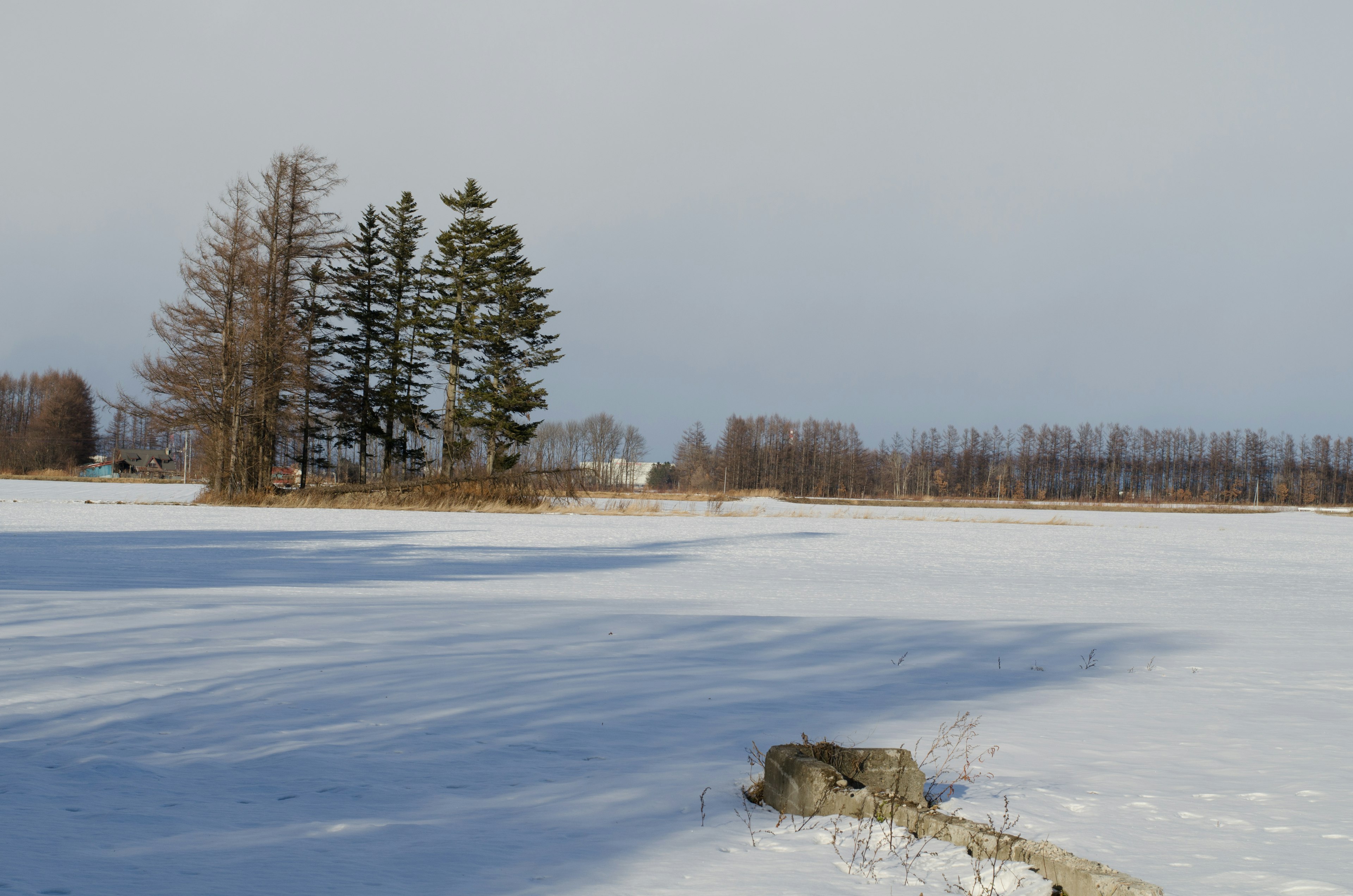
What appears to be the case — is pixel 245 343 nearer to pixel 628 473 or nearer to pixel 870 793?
pixel 870 793

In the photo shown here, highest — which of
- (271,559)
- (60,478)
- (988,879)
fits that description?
(988,879)

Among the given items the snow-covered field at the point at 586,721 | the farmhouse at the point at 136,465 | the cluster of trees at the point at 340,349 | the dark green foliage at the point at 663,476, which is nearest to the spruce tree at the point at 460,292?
the cluster of trees at the point at 340,349

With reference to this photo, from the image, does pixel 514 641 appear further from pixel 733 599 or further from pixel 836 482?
pixel 836 482

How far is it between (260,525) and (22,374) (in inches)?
5117

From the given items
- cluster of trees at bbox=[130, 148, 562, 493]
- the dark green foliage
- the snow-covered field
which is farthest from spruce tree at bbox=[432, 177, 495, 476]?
the dark green foliage

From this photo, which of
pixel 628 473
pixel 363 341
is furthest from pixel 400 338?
pixel 628 473

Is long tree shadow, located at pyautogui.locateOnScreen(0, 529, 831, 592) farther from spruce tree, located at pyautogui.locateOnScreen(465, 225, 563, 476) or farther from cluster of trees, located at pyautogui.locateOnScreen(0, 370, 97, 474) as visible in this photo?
cluster of trees, located at pyautogui.locateOnScreen(0, 370, 97, 474)

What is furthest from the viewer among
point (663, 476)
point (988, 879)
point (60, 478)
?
point (663, 476)

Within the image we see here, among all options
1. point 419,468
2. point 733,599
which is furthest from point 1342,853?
point 419,468

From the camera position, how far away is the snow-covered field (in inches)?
145

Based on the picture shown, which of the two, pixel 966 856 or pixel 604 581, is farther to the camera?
pixel 604 581

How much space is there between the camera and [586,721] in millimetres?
5891

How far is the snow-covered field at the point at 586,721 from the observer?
145 inches

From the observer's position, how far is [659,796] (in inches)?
181
